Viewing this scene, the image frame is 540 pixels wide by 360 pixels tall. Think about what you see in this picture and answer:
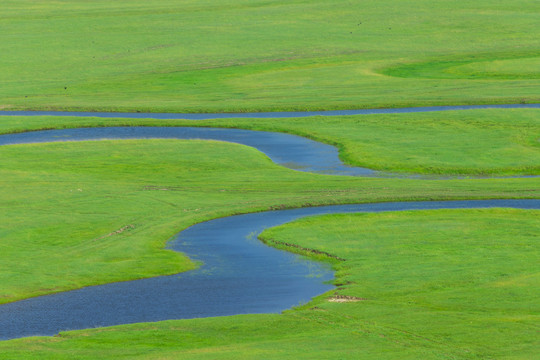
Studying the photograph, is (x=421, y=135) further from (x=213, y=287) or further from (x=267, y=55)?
(x=267, y=55)

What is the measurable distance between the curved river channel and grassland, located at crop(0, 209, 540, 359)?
163cm

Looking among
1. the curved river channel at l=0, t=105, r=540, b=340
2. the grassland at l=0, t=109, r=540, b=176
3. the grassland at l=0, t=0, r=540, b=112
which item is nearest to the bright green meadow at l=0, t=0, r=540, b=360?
the grassland at l=0, t=109, r=540, b=176

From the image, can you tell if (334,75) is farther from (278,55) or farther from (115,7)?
(115,7)

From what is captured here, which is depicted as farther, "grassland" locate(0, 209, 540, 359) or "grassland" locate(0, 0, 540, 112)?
"grassland" locate(0, 0, 540, 112)

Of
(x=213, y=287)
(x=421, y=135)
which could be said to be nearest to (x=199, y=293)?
(x=213, y=287)

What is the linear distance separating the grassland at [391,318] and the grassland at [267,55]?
162 feet

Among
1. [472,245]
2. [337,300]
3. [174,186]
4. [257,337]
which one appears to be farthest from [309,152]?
[257,337]

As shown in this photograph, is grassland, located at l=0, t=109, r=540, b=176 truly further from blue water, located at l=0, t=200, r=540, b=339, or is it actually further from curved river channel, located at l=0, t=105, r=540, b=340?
blue water, located at l=0, t=200, r=540, b=339

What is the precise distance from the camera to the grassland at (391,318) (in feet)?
98.1

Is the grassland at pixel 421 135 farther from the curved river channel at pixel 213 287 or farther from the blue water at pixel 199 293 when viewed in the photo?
the blue water at pixel 199 293

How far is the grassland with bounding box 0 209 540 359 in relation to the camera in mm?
29891

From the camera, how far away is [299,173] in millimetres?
63719

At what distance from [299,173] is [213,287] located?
24.6 metres

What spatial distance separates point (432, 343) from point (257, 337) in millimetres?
5954
